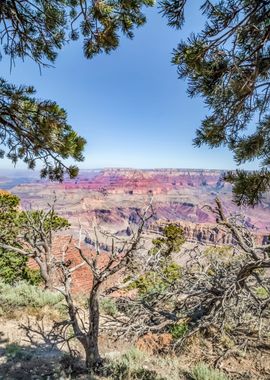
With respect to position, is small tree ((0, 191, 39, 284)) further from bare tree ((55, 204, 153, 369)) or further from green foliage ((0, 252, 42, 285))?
bare tree ((55, 204, 153, 369))

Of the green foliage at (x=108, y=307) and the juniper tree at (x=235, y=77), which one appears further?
the green foliage at (x=108, y=307)

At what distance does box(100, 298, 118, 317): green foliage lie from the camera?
9.27 meters

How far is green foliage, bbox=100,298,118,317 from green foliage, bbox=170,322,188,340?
3.09 metres

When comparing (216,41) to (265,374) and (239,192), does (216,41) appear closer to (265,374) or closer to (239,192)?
(239,192)

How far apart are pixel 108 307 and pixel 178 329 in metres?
3.64

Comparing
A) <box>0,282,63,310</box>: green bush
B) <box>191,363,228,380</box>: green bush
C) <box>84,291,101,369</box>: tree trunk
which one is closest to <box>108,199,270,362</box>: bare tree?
<box>191,363,228,380</box>: green bush

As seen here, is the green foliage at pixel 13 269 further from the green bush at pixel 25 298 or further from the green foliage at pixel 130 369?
the green foliage at pixel 130 369

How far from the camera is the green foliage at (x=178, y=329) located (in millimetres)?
6344

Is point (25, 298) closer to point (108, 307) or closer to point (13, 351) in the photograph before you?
point (108, 307)

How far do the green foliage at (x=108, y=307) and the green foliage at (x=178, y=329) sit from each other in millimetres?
3092

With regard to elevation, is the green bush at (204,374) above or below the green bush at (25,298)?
above

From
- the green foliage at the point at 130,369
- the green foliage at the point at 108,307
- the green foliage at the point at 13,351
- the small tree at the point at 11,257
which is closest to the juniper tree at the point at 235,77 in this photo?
the green foliage at the point at 130,369

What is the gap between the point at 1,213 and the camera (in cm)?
1476

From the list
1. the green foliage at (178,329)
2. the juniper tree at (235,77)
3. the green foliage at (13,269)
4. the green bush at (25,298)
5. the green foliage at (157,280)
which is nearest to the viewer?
the juniper tree at (235,77)
